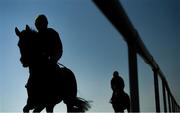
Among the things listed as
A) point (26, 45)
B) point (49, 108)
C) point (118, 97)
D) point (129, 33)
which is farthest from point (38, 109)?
point (118, 97)

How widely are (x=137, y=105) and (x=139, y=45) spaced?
596 mm

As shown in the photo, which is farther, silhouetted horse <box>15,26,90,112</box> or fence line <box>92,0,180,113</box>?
silhouetted horse <box>15,26,90,112</box>

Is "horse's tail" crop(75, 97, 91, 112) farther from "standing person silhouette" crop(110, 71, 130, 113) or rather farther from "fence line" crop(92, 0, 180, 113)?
"standing person silhouette" crop(110, 71, 130, 113)

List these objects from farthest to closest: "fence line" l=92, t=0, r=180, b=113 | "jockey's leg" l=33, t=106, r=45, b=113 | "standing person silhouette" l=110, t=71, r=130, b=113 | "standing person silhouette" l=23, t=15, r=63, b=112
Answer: "standing person silhouette" l=110, t=71, r=130, b=113 → "standing person silhouette" l=23, t=15, r=63, b=112 → "jockey's leg" l=33, t=106, r=45, b=113 → "fence line" l=92, t=0, r=180, b=113

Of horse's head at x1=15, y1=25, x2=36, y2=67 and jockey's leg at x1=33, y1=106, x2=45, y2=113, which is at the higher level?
horse's head at x1=15, y1=25, x2=36, y2=67

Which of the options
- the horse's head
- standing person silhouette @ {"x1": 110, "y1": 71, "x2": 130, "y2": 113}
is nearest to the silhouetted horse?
the horse's head

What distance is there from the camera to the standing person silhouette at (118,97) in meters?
A: 5.89

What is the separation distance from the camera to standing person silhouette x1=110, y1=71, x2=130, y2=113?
19.3 ft

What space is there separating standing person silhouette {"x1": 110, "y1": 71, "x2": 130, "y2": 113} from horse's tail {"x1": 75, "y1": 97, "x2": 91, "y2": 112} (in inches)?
81.4

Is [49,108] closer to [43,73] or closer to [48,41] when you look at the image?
[43,73]

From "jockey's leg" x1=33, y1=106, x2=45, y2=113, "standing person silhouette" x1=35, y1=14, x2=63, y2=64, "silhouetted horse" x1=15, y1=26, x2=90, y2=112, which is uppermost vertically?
"standing person silhouette" x1=35, y1=14, x2=63, y2=64

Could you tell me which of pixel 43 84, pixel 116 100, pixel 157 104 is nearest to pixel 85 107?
pixel 43 84

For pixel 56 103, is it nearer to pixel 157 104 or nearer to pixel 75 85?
pixel 75 85

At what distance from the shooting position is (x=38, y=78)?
3.53 m
